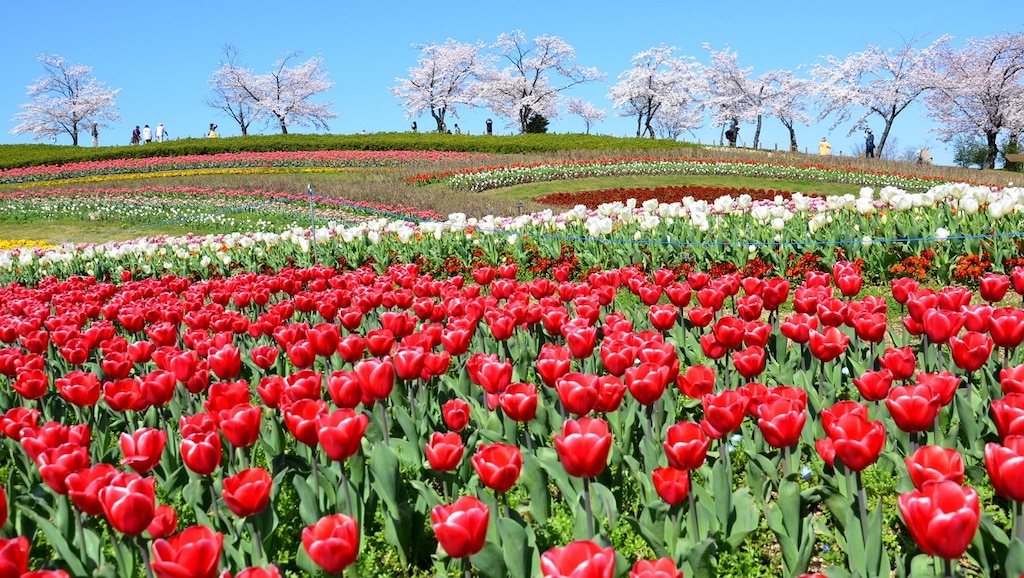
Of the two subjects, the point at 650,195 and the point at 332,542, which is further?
the point at 650,195

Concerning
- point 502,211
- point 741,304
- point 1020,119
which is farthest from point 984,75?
point 741,304

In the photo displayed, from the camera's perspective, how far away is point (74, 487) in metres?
2.32

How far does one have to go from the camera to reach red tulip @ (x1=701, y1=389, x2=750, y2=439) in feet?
8.36

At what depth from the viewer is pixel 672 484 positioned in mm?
2340

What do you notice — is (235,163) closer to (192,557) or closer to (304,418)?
(304,418)

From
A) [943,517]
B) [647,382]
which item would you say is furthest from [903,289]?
[943,517]

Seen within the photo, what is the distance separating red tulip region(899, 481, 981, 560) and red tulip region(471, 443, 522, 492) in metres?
0.97

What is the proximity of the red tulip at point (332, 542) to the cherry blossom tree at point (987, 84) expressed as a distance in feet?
167

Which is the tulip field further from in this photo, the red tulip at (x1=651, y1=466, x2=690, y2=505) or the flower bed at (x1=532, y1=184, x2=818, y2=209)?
the flower bed at (x1=532, y1=184, x2=818, y2=209)

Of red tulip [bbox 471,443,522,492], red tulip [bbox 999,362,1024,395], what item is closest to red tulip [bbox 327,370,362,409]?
red tulip [bbox 471,443,522,492]

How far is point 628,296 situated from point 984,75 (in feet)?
160

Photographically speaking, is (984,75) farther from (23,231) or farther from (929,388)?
(929,388)

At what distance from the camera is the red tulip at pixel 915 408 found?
244 cm

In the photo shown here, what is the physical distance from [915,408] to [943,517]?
2.58ft
